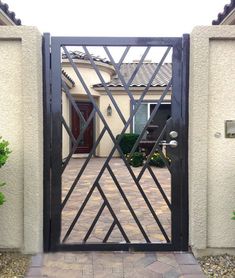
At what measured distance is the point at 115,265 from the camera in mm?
3100

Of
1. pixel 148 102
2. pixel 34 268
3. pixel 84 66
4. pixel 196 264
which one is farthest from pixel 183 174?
pixel 84 66

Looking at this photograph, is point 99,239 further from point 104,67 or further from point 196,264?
point 104,67

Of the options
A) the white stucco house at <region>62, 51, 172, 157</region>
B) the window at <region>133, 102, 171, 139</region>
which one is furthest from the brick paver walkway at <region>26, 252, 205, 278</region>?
the window at <region>133, 102, 171, 139</region>

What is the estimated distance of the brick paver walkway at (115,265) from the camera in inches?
115

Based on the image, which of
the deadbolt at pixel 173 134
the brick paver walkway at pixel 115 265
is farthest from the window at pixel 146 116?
the brick paver walkway at pixel 115 265

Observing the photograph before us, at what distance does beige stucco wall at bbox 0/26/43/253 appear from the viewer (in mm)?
3150

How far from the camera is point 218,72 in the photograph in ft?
10.6

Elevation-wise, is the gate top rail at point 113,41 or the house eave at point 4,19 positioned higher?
the house eave at point 4,19

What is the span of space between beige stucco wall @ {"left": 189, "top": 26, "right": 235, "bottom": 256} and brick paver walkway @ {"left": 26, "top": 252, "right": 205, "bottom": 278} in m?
0.33

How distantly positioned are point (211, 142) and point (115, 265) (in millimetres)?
1623

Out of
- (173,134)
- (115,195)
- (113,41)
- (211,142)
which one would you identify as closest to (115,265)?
(173,134)

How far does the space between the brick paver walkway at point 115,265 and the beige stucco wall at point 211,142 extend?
0.33 meters

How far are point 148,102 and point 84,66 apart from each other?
2974 millimetres

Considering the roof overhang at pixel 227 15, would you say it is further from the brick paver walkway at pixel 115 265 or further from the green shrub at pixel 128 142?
the green shrub at pixel 128 142
